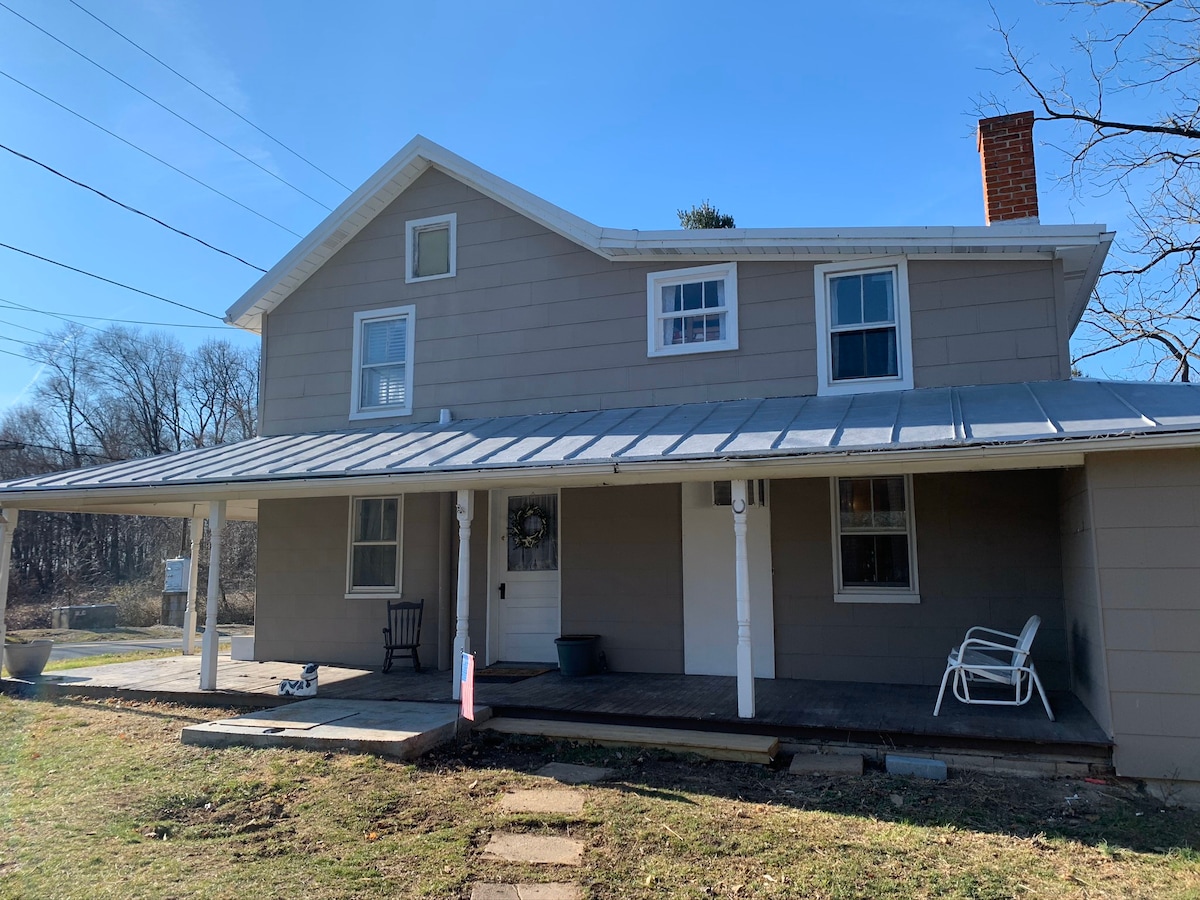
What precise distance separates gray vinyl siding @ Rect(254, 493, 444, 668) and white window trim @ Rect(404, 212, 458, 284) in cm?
285

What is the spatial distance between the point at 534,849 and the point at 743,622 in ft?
9.35

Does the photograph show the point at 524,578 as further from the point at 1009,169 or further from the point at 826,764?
the point at 1009,169

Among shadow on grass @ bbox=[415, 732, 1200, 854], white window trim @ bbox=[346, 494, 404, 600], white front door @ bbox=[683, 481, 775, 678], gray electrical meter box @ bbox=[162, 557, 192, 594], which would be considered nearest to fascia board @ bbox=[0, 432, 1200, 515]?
white front door @ bbox=[683, 481, 775, 678]

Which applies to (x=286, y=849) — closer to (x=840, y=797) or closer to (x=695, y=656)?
(x=840, y=797)

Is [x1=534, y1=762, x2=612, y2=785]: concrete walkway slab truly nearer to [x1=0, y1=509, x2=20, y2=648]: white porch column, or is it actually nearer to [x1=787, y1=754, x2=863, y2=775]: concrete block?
[x1=787, y1=754, x2=863, y2=775]: concrete block

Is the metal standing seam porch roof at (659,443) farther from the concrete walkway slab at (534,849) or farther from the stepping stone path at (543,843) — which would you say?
the concrete walkway slab at (534,849)

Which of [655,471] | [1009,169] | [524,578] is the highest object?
[1009,169]

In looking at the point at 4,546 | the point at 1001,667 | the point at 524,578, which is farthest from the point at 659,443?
the point at 4,546

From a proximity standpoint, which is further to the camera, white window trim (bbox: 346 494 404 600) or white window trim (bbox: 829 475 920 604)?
white window trim (bbox: 346 494 404 600)

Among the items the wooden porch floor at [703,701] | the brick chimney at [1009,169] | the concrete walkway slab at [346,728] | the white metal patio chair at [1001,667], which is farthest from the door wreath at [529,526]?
the brick chimney at [1009,169]

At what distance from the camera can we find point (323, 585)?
1112 cm

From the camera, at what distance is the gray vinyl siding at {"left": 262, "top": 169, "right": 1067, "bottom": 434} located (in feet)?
26.7

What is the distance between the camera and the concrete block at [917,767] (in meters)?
6.02

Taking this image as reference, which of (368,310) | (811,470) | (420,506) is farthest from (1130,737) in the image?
(368,310)
